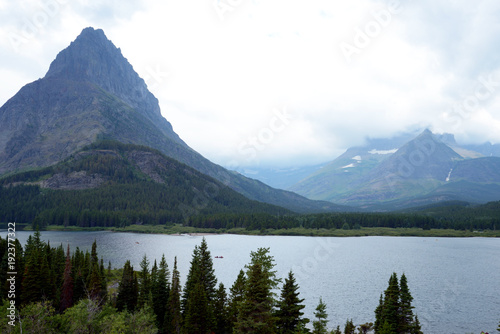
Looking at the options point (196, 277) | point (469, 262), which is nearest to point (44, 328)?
point (196, 277)

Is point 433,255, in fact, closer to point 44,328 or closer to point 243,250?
point 243,250

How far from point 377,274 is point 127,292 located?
8084 centimetres

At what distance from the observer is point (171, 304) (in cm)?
5872

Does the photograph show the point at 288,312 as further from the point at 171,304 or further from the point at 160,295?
the point at 160,295

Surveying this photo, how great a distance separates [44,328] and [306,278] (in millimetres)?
80265

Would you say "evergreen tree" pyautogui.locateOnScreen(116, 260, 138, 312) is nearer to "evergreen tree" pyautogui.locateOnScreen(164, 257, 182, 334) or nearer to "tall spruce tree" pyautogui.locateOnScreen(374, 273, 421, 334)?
"evergreen tree" pyautogui.locateOnScreen(164, 257, 182, 334)

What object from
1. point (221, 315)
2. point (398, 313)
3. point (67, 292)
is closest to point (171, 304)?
point (221, 315)

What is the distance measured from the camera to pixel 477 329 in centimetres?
6506

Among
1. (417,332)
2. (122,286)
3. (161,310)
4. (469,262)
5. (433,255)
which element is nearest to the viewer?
(417,332)

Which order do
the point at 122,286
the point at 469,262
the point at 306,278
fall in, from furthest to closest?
the point at 469,262, the point at 306,278, the point at 122,286

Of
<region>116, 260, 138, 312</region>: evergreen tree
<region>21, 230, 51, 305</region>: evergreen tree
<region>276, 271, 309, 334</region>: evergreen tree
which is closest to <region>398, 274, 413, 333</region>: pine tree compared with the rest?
<region>276, 271, 309, 334</region>: evergreen tree

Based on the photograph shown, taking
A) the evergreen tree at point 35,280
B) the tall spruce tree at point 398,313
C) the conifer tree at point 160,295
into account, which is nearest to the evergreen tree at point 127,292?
the conifer tree at point 160,295

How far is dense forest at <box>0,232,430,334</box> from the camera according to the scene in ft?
120

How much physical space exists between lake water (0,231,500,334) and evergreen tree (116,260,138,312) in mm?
27326
